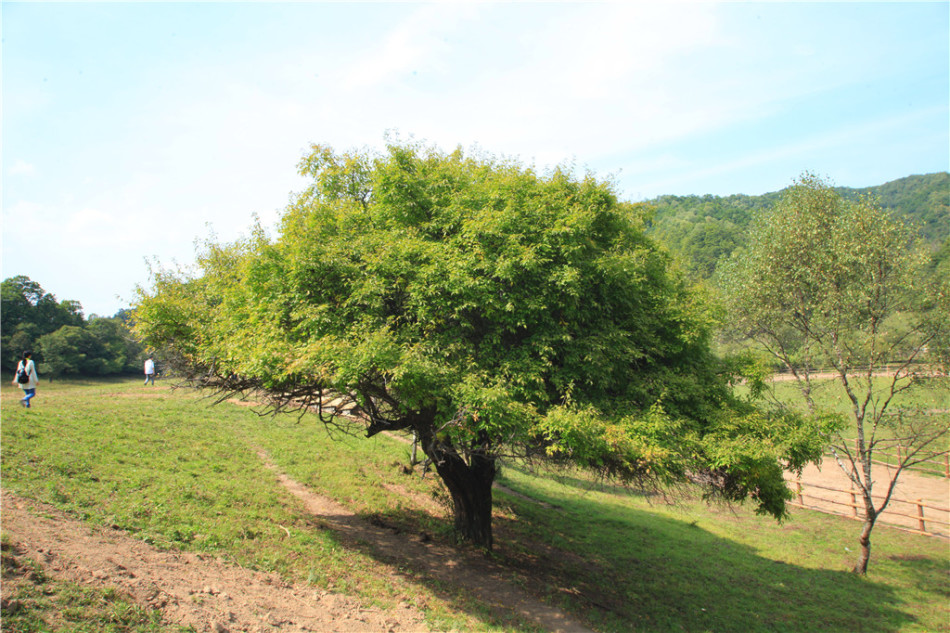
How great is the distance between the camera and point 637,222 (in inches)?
496

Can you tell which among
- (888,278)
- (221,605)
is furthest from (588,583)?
(888,278)

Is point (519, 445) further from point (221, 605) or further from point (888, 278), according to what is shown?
point (888, 278)

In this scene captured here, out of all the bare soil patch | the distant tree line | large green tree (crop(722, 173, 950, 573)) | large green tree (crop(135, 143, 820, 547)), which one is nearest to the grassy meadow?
the bare soil patch

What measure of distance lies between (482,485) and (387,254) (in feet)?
23.9

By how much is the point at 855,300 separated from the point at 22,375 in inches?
1093

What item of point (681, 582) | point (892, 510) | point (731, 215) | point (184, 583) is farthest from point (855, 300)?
point (731, 215)

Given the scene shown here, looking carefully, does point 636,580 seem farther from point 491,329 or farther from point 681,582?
point 491,329

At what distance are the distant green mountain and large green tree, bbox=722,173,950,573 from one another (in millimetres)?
1355

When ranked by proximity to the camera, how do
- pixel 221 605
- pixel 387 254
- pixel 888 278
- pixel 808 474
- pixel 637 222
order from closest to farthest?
pixel 221 605, pixel 387 254, pixel 637 222, pixel 888 278, pixel 808 474

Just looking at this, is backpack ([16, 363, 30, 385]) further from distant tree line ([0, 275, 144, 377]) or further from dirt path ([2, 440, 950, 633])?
distant tree line ([0, 275, 144, 377])

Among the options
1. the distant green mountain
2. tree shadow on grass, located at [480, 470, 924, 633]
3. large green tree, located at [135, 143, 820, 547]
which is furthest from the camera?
the distant green mountain

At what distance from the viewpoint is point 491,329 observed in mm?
10078

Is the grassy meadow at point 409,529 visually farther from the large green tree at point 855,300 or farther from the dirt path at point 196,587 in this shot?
the large green tree at point 855,300

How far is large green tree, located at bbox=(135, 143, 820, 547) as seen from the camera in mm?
8836
